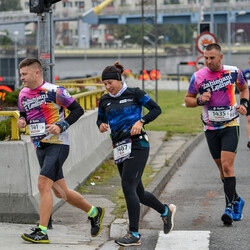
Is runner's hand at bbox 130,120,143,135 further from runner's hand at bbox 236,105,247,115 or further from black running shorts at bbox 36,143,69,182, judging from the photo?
runner's hand at bbox 236,105,247,115

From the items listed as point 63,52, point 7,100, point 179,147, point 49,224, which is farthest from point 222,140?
point 63,52

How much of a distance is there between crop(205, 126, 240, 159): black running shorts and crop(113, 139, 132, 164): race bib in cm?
139

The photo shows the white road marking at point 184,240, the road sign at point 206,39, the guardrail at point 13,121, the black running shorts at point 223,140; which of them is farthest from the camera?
the road sign at point 206,39

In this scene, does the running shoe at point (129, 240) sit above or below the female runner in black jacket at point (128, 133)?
below

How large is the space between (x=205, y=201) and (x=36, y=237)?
131 inches

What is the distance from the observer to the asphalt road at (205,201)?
7703mm

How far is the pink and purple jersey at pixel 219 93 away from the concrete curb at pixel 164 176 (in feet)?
4.72

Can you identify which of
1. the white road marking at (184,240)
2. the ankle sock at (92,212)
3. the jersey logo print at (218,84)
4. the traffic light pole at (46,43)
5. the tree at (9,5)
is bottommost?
the white road marking at (184,240)

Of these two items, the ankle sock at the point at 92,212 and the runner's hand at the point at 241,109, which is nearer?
the ankle sock at the point at 92,212

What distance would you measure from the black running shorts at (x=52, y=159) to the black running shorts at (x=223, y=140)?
68.9 inches

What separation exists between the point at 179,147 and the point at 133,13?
108 m

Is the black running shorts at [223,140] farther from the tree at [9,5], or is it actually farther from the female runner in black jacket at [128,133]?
the tree at [9,5]

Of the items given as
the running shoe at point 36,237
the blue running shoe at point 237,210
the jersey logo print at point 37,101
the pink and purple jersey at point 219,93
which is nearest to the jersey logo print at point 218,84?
the pink and purple jersey at point 219,93

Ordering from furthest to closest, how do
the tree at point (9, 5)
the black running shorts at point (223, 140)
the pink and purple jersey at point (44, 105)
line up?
the tree at point (9, 5) → the black running shorts at point (223, 140) → the pink and purple jersey at point (44, 105)
